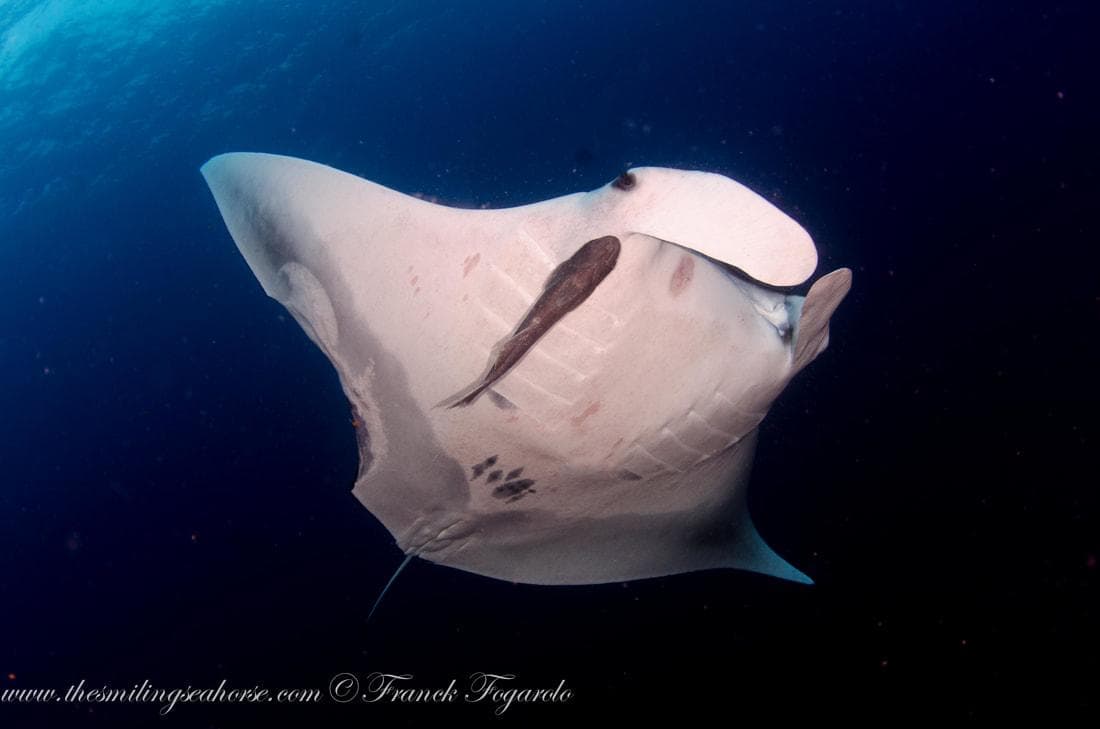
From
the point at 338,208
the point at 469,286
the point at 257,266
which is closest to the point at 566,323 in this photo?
the point at 469,286

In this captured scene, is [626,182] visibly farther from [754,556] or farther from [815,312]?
[754,556]

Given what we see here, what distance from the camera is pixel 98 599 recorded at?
27.3 ft

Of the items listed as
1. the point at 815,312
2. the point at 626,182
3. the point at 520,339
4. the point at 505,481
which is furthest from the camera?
the point at 505,481

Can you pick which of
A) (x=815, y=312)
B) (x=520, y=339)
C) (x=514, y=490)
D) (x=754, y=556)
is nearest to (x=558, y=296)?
(x=520, y=339)

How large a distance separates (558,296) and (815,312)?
0.86 m

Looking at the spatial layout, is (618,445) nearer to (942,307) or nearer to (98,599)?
(942,307)

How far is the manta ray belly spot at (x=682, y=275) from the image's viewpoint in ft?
6.53

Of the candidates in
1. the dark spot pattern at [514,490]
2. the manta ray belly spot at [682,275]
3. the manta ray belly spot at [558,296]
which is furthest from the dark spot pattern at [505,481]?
the manta ray belly spot at [682,275]

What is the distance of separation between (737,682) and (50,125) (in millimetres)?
21102

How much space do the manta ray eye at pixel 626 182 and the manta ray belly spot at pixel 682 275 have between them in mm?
424

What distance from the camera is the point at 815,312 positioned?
1.95 metres

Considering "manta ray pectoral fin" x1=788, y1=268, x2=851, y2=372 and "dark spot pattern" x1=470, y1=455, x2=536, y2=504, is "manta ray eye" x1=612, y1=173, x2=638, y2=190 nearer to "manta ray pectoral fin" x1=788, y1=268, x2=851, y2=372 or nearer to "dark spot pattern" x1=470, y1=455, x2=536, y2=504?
"manta ray pectoral fin" x1=788, y1=268, x2=851, y2=372

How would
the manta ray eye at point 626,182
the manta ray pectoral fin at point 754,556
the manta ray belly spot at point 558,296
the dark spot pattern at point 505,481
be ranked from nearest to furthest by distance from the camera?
the manta ray eye at point 626,182 → the manta ray belly spot at point 558,296 → the dark spot pattern at point 505,481 → the manta ray pectoral fin at point 754,556

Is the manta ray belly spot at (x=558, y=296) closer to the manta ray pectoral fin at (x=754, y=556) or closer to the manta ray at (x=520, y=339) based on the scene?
the manta ray at (x=520, y=339)
